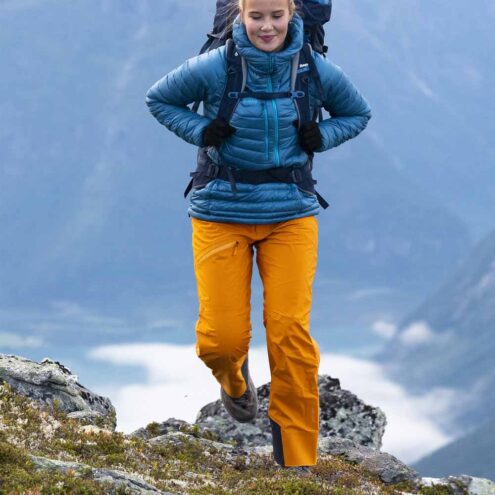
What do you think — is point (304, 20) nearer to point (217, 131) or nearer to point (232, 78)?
point (232, 78)

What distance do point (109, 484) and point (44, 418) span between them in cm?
304

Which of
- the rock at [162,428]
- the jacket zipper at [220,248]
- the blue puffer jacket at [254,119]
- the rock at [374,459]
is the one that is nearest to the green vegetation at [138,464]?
the rock at [374,459]

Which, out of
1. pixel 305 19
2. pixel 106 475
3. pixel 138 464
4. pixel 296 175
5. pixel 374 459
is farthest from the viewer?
pixel 374 459

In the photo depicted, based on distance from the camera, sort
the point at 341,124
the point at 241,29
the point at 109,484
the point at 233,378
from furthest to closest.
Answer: the point at 233,378 → the point at 341,124 → the point at 241,29 → the point at 109,484

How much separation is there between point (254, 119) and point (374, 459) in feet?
17.3

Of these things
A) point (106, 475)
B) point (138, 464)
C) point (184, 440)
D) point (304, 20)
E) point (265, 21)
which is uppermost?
point (304, 20)

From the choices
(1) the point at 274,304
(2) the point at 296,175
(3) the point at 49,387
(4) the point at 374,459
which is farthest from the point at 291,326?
(3) the point at 49,387

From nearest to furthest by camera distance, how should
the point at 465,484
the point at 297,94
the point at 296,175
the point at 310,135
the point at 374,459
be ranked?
the point at 297,94 < the point at 310,135 < the point at 296,175 < the point at 374,459 < the point at 465,484

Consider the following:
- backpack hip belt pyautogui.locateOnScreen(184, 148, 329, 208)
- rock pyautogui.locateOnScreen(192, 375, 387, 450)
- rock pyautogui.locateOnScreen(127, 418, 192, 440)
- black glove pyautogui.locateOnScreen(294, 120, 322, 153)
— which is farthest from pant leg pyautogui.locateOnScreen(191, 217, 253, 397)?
rock pyautogui.locateOnScreen(192, 375, 387, 450)

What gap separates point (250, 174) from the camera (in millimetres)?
9844

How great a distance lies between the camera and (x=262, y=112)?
31.4 feet

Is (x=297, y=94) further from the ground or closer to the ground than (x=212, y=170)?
further from the ground

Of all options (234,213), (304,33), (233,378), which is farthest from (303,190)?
Result: (233,378)

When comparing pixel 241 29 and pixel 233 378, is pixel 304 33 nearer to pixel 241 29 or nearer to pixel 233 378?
pixel 241 29
